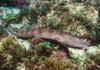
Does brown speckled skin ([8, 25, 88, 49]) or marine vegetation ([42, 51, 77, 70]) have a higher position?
brown speckled skin ([8, 25, 88, 49])

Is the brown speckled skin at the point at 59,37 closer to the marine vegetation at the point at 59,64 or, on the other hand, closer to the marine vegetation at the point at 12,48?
the marine vegetation at the point at 59,64

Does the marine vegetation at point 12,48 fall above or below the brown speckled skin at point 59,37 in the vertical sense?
below

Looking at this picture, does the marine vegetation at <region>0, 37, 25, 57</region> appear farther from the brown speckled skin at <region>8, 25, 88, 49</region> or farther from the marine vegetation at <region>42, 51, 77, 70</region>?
the marine vegetation at <region>42, 51, 77, 70</region>

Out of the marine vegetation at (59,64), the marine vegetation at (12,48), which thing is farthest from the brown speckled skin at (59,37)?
the marine vegetation at (12,48)

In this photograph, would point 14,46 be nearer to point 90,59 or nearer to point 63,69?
point 63,69

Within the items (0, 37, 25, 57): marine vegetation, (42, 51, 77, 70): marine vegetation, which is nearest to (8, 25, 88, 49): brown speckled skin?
(42, 51, 77, 70): marine vegetation

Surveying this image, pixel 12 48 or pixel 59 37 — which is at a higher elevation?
pixel 59 37

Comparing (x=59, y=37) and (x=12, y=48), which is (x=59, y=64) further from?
(x=12, y=48)

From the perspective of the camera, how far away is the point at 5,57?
4.27 meters

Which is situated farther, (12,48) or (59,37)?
(12,48)

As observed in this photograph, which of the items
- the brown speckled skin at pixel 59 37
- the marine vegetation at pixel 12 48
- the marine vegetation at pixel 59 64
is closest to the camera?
the marine vegetation at pixel 59 64

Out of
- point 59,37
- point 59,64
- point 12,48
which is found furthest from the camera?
point 12,48

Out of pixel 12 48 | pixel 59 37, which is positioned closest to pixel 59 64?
pixel 59 37

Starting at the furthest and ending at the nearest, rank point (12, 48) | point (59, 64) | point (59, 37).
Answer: point (12, 48) → point (59, 37) → point (59, 64)
